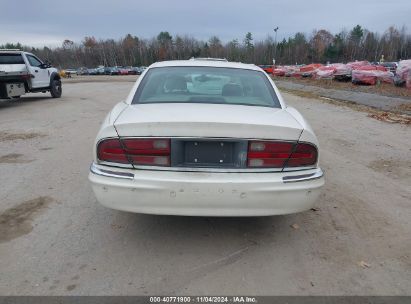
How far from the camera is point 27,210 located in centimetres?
385

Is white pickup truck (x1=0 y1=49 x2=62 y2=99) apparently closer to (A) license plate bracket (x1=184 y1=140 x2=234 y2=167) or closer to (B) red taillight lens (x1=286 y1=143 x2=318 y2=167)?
(A) license plate bracket (x1=184 y1=140 x2=234 y2=167)

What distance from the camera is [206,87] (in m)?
4.02

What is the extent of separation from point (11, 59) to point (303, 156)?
526 inches

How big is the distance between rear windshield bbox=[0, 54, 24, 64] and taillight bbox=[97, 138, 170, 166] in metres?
12.4

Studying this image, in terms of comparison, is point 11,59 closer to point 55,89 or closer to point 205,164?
point 55,89

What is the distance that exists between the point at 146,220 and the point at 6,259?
124cm

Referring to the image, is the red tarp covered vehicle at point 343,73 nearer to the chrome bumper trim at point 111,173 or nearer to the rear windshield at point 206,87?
the rear windshield at point 206,87

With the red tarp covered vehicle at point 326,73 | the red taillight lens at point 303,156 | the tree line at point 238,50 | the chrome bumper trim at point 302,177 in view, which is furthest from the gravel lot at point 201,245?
the tree line at point 238,50

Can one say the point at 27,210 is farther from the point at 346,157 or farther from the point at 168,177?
the point at 346,157

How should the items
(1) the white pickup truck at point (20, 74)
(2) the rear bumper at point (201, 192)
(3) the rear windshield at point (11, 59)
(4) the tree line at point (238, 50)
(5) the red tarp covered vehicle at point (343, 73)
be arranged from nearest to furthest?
(2) the rear bumper at point (201, 192)
(1) the white pickup truck at point (20, 74)
(3) the rear windshield at point (11, 59)
(5) the red tarp covered vehicle at point (343, 73)
(4) the tree line at point (238, 50)

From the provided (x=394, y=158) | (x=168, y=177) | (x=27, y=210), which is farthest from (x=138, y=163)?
(x=394, y=158)

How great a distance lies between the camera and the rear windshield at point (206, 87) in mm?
3658

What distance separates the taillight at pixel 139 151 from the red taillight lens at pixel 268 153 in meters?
0.65

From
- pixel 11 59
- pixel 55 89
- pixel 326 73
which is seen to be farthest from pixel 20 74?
pixel 326 73
